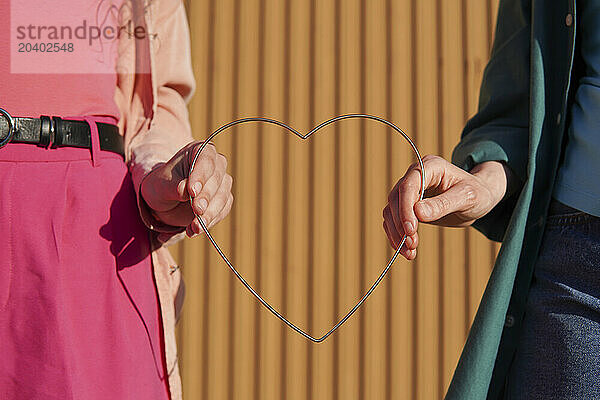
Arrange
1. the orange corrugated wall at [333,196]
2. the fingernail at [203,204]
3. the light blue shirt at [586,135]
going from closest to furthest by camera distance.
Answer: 1. the fingernail at [203,204]
2. the light blue shirt at [586,135]
3. the orange corrugated wall at [333,196]

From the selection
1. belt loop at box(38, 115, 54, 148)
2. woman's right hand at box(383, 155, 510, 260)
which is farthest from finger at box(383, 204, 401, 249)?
belt loop at box(38, 115, 54, 148)

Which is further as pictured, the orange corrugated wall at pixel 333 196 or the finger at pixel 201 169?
the orange corrugated wall at pixel 333 196

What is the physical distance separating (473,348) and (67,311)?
1.56 feet

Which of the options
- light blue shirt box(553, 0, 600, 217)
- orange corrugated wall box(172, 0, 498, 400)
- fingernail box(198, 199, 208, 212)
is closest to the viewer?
fingernail box(198, 199, 208, 212)

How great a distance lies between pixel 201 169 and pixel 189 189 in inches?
1.3

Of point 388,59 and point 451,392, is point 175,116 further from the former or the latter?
point 388,59

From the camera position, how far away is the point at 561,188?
807 millimetres

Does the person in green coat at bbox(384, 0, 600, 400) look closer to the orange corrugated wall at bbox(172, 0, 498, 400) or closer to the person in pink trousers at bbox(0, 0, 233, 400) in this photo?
the person in pink trousers at bbox(0, 0, 233, 400)

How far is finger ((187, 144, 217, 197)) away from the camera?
67cm

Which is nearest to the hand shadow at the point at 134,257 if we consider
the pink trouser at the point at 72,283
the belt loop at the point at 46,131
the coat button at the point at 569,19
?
the pink trouser at the point at 72,283

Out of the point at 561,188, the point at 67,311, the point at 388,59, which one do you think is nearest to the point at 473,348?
the point at 561,188

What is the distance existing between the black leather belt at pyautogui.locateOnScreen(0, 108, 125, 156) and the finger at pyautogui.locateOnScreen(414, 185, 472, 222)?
0.39 metres

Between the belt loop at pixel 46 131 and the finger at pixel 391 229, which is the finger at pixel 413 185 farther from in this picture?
the belt loop at pixel 46 131

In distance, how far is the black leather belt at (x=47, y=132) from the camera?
2.41ft
